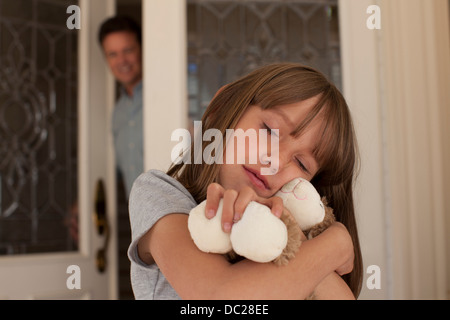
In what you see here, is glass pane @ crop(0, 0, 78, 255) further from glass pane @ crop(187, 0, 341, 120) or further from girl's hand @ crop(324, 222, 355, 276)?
girl's hand @ crop(324, 222, 355, 276)

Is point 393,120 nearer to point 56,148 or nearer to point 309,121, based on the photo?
point 309,121

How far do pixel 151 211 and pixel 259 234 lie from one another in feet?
0.59

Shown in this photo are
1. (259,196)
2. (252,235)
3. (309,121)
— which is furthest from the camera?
(309,121)

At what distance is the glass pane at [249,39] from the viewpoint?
4.19 feet

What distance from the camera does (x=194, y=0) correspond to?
1.30 m

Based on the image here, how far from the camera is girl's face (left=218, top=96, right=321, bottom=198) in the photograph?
0.58 metres

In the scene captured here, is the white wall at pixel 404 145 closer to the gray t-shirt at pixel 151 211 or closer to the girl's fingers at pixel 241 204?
the gray t-shirt at pixel 151 211

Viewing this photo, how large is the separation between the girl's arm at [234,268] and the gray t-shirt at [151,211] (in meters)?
0.02

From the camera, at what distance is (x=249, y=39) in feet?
4.23

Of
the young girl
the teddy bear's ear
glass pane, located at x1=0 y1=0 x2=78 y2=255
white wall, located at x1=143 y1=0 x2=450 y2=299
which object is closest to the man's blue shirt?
glass pane, located at x1=0 y1=0 x2=78 y2=255

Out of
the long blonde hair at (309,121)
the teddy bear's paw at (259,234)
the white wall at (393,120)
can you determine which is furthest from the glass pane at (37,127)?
the teddy bear's paw at (259,234)

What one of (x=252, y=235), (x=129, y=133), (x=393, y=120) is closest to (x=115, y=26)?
(x=129, y=133)

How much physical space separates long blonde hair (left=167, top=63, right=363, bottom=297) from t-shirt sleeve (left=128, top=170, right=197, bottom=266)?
0.19ft
